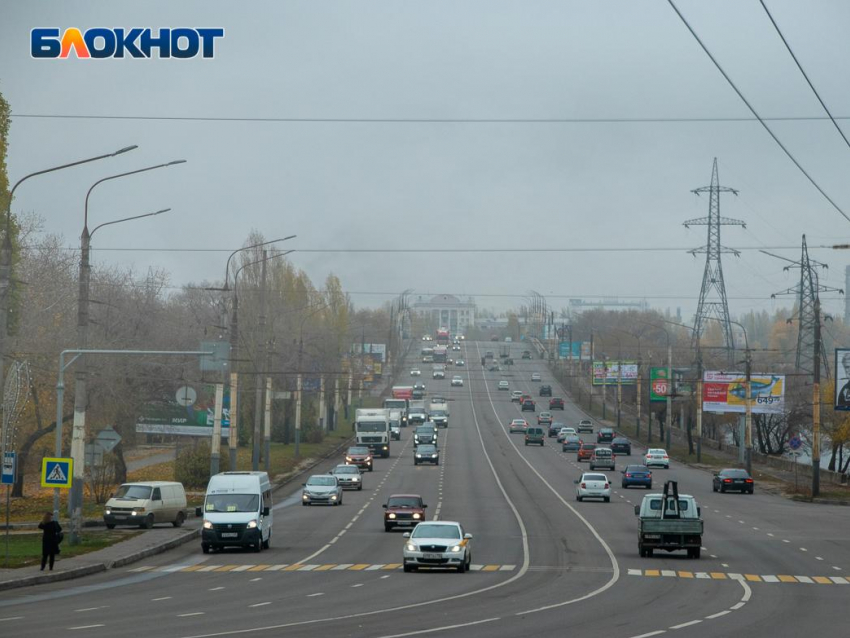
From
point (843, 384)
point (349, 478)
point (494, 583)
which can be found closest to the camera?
point (494, 583)

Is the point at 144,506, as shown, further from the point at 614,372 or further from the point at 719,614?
the point at 614,372

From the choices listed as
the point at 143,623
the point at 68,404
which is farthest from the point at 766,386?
the point at 143,623

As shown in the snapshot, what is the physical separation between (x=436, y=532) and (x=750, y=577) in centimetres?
808

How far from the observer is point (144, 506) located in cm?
4481

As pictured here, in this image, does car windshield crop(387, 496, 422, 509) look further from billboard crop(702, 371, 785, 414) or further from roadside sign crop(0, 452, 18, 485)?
billboard crop(702, 371, 785, 414)

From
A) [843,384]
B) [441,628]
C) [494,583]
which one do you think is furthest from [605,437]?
[441,628]

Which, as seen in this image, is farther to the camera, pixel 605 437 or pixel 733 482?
pixel 605 437

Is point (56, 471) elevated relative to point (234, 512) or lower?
elevated

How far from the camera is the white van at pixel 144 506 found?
44.7m

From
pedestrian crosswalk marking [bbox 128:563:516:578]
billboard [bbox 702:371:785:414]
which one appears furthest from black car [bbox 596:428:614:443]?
pedestrian crosswalk marking [bbox 128:563:516:578]

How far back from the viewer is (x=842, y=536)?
44.8 meters

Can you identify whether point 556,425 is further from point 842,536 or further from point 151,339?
point 842,536

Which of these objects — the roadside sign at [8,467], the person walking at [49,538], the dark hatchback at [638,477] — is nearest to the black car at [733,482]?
the dark hatchback at [638,477]

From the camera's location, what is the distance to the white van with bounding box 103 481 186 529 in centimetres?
4469
